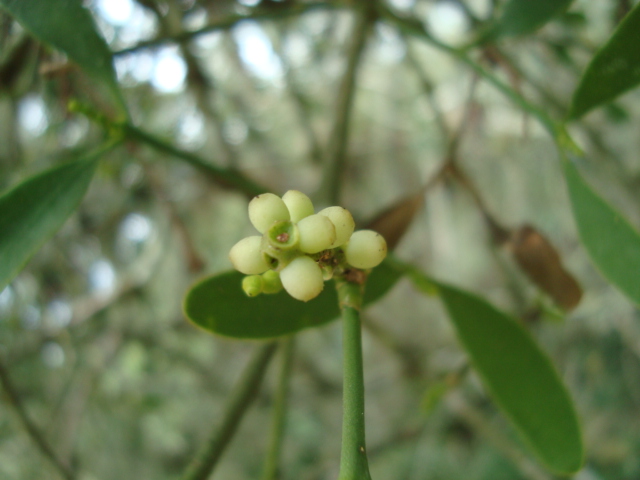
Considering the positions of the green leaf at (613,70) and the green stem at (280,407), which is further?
the green stem at (280,407)

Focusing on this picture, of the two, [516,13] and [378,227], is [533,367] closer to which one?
[378,227]

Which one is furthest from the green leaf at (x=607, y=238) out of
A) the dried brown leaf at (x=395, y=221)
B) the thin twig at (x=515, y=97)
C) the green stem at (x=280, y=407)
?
the green stem at (x=280, y=407)

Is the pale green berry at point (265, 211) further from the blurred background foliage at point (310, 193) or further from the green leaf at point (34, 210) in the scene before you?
the blurred background foliage at point (310, 193)

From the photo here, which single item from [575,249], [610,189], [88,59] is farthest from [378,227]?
[575,249]

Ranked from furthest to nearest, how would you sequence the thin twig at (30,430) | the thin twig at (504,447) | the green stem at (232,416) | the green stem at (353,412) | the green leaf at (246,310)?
the thin twig at (504,447), the thin twig at (30,430), the green stem at (232,416), the green leaf at (246,310), the green stem at (353,412)

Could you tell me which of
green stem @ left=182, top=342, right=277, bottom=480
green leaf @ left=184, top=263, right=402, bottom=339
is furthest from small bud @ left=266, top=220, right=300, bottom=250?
green stem @ left=182, top=342, right=277, bottom=480

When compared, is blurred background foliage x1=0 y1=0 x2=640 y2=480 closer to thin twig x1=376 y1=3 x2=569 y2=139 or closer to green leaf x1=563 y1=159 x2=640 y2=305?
thin twig x1=376 y1=3 x2=569 y2=139

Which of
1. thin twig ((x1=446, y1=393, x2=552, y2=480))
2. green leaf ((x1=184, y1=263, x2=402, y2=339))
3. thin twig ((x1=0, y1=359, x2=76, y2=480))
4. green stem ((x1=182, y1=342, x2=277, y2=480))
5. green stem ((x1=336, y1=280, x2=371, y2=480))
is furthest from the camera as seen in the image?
thin twig ((x1=446, y1=393, x2=552, y2=480))

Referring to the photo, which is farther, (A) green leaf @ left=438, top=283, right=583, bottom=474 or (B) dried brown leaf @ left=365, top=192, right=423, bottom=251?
(B) dried brown leaf @ left=365, top=192, right=423, bottom=251
